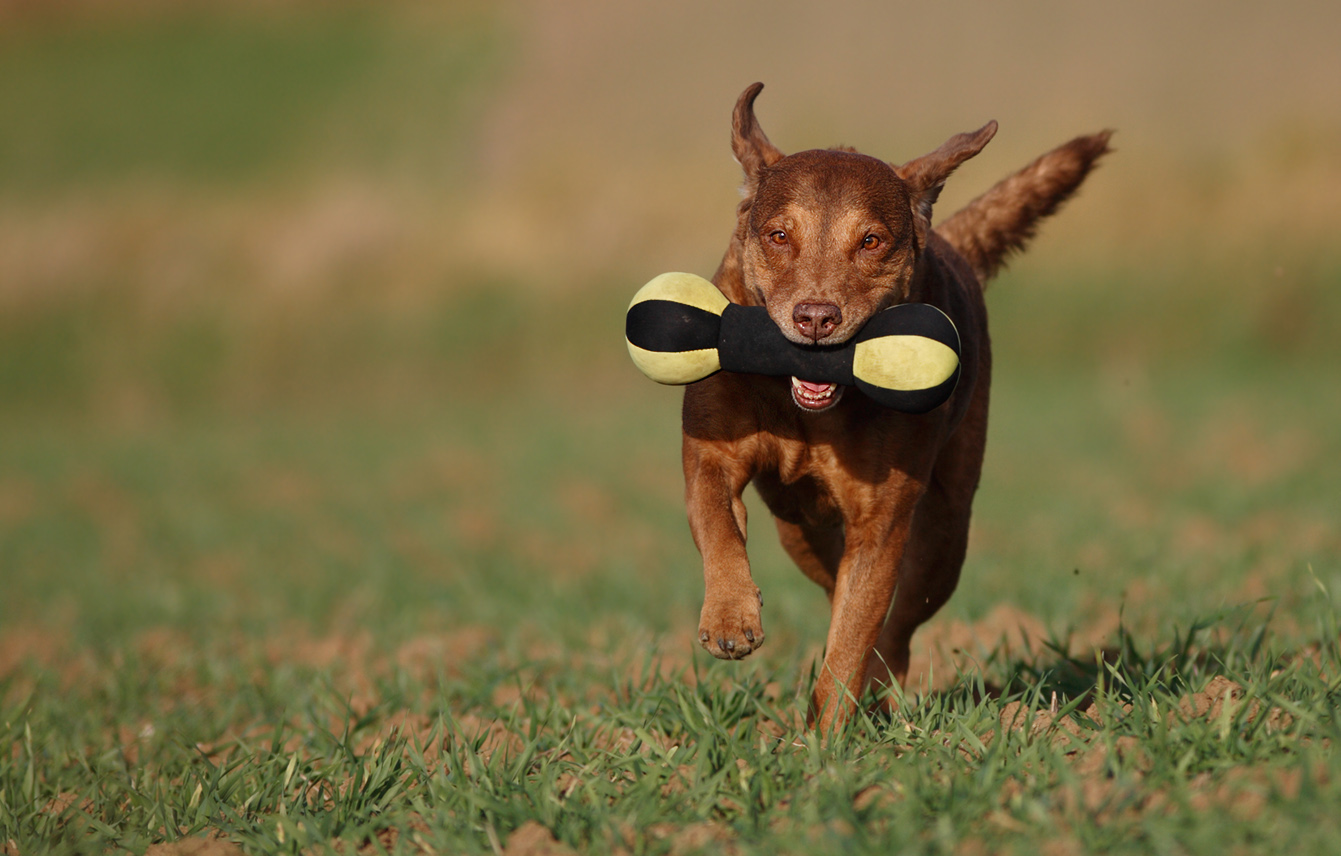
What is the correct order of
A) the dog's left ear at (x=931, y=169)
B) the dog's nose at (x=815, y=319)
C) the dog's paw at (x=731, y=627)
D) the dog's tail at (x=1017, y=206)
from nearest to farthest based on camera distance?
the dog's paw at (x=731, y=627), the dog's nose at (x=815, y=319), the dog's left ear at (x=931, y=169), the dog's tail at (x=1017, y=206)

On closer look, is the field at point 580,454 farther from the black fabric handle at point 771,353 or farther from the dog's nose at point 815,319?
the dog's nose at point 815,319

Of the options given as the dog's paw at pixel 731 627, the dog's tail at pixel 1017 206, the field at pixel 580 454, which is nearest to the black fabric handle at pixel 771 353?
the dog's paw at pixel 731 627

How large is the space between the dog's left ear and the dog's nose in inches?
24.7

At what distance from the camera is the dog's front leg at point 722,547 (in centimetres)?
388

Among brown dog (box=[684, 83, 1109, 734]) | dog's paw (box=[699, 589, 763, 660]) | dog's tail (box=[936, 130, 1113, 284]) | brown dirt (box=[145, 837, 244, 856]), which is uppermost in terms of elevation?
dog's tail (box=[936, 130, 1113, 284])

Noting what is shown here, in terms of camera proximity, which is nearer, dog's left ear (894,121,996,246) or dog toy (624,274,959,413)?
dog toy (624,274,959,413)

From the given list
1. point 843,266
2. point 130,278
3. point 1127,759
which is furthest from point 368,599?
point 130,278

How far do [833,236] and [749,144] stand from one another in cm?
60

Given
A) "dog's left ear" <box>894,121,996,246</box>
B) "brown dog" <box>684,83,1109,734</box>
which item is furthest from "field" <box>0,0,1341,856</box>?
"dog's left ear" <box>894,121,996,246</box>

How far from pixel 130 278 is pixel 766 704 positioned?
69.4 feet

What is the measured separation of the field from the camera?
3.73 meters

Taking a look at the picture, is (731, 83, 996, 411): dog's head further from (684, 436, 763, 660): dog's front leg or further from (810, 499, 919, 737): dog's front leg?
(810, 499, 919, 737): dog's front leg

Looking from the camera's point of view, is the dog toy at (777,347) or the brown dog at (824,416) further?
the brown dog at (824,416)

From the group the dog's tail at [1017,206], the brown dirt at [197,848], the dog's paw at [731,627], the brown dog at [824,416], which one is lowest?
the brown dirt at [197,848]
